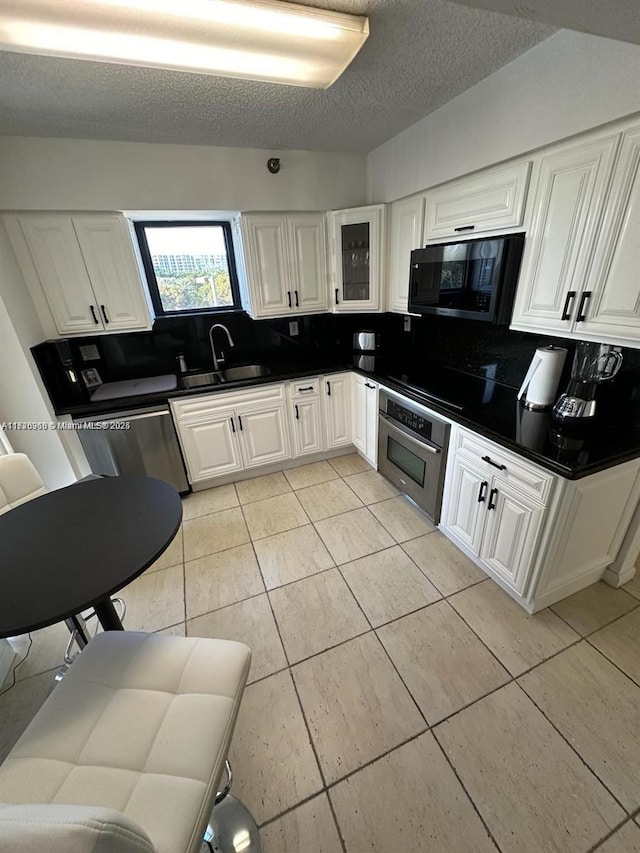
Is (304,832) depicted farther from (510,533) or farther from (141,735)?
(510,533)

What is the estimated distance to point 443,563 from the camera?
6.83ft

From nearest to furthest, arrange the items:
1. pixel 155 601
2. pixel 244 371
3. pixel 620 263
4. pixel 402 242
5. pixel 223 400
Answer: pixel 620 263
pixel 155 601
pixel 402 242
pixel 223 400
pixel 244 371

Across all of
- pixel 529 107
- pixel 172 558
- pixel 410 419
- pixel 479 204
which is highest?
pixel 529 107

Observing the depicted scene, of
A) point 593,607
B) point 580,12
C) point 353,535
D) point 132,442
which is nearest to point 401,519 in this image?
point 353,535

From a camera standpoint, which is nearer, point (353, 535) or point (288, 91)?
point (288, 91)

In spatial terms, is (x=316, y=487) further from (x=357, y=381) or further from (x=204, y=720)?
(x=204, y=720)

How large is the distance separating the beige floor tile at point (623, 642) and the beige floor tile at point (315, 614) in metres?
1.09

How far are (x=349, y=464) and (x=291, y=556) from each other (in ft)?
3.91

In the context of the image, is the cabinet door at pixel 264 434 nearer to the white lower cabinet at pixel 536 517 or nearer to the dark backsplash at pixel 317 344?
the dark backsplash at pixel 317 344

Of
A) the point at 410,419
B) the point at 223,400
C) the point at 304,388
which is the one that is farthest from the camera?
the point at 304,388

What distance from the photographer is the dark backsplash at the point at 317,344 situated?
7.48ft

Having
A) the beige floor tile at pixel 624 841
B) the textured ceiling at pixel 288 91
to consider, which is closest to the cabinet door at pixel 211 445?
the textured ceiling at pixel 288 91

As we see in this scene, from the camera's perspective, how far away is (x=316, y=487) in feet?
9.46

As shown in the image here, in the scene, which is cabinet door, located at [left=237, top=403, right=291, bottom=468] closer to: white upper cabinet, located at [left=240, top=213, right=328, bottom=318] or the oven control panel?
white upper cabinet, located at [left=240, top=213, right=328, bottom=318]
